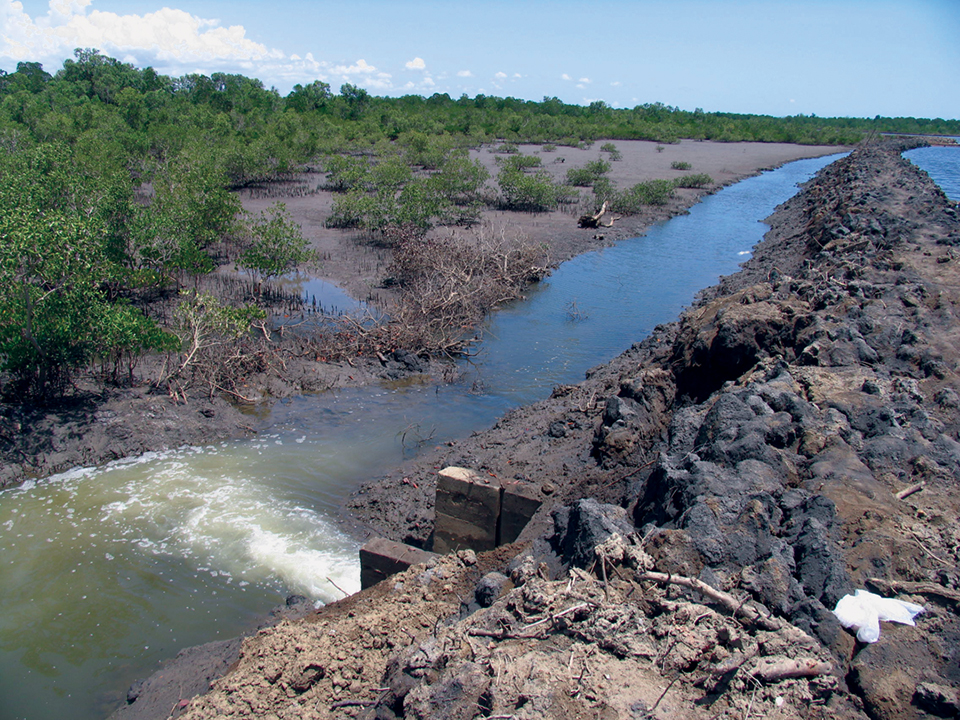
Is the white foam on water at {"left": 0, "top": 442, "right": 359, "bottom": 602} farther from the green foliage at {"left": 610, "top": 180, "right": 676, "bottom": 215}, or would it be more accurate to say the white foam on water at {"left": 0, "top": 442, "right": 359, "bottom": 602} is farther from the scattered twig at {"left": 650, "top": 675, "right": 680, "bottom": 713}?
the green foliage at {"left": 610, "top": 180, "right": 676, "bottom": 215}

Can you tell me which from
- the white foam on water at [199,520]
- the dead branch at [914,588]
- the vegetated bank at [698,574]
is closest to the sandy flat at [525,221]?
the white foam on water at [199,520]

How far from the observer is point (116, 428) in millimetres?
10008

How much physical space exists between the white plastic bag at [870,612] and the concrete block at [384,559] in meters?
3.65

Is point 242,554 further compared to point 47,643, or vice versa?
point 242,554

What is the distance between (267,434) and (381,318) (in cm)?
517

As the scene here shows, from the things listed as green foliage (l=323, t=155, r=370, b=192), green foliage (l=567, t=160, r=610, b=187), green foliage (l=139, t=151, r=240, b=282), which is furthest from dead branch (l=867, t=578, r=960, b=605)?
green foliage (l=567, t=160, r=610, b=187)

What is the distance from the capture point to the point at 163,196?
53.4ft

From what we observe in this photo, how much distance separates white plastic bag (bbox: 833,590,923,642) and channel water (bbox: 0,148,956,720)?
5.24m

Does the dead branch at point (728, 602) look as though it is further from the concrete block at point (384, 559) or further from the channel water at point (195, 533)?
the channel water at point (195, 533)

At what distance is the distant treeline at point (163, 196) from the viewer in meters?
9.48

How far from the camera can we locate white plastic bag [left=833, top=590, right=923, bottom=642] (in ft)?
13.1

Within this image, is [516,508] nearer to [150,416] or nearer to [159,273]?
[150,416]

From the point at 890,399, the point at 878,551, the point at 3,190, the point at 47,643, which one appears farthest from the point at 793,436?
the point at 3,190

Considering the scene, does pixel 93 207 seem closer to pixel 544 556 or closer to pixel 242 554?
pixel 242 554
